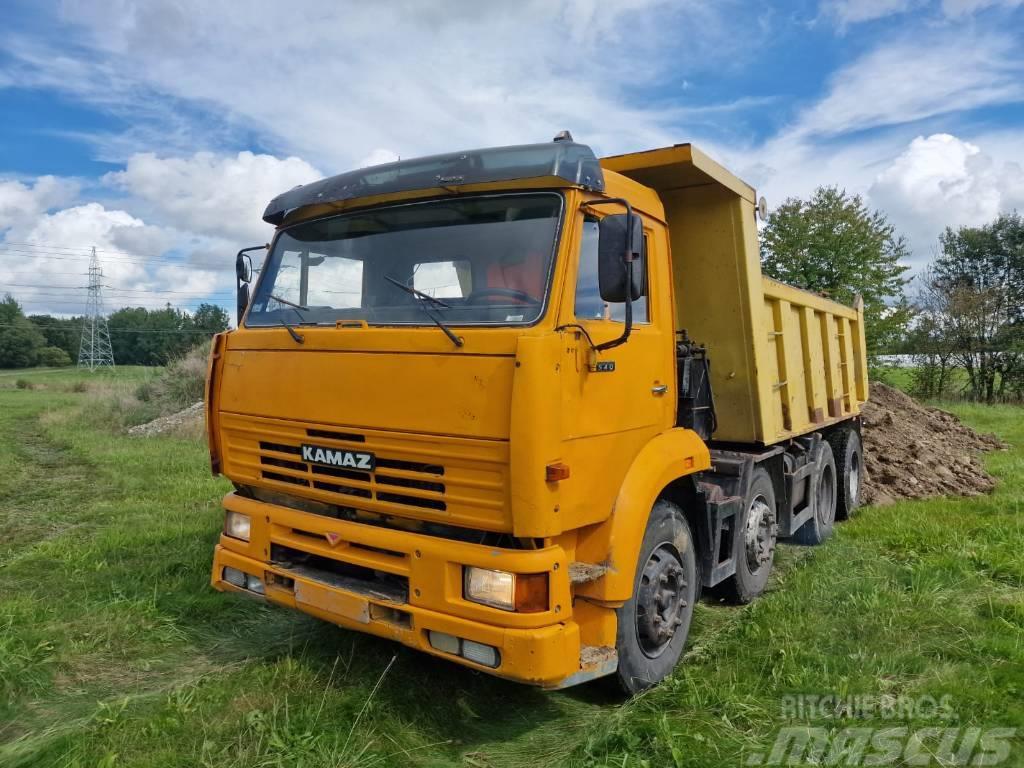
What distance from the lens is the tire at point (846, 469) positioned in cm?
755

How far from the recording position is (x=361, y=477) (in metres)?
3.32

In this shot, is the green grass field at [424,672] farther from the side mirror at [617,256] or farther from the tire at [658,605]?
the side mirror at [617,256]

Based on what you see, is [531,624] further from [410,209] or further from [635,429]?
[410,209]

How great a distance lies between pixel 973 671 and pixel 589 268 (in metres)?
2.87


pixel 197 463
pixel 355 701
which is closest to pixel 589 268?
pixel 355 701

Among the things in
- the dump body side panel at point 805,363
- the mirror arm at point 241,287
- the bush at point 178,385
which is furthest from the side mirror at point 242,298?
the bush at point 178,385

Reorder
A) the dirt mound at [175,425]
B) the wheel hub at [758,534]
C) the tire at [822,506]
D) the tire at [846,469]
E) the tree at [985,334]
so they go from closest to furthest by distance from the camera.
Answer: the wheel hub at [758,534], the tire at [822,506], the tire at [846,469], the dirt mound at [175,425], the tree at [985,334]

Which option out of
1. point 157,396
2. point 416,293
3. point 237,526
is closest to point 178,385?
point 157,396

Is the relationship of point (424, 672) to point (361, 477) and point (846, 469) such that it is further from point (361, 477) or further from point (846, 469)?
point (846, 469)

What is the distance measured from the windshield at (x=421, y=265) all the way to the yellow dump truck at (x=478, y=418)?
0.01 m

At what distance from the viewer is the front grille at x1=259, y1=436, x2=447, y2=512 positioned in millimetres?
3111

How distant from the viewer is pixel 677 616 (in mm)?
3822

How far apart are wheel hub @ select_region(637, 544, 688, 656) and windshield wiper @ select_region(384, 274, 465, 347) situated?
1534mm

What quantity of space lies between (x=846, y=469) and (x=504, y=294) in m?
5.85
